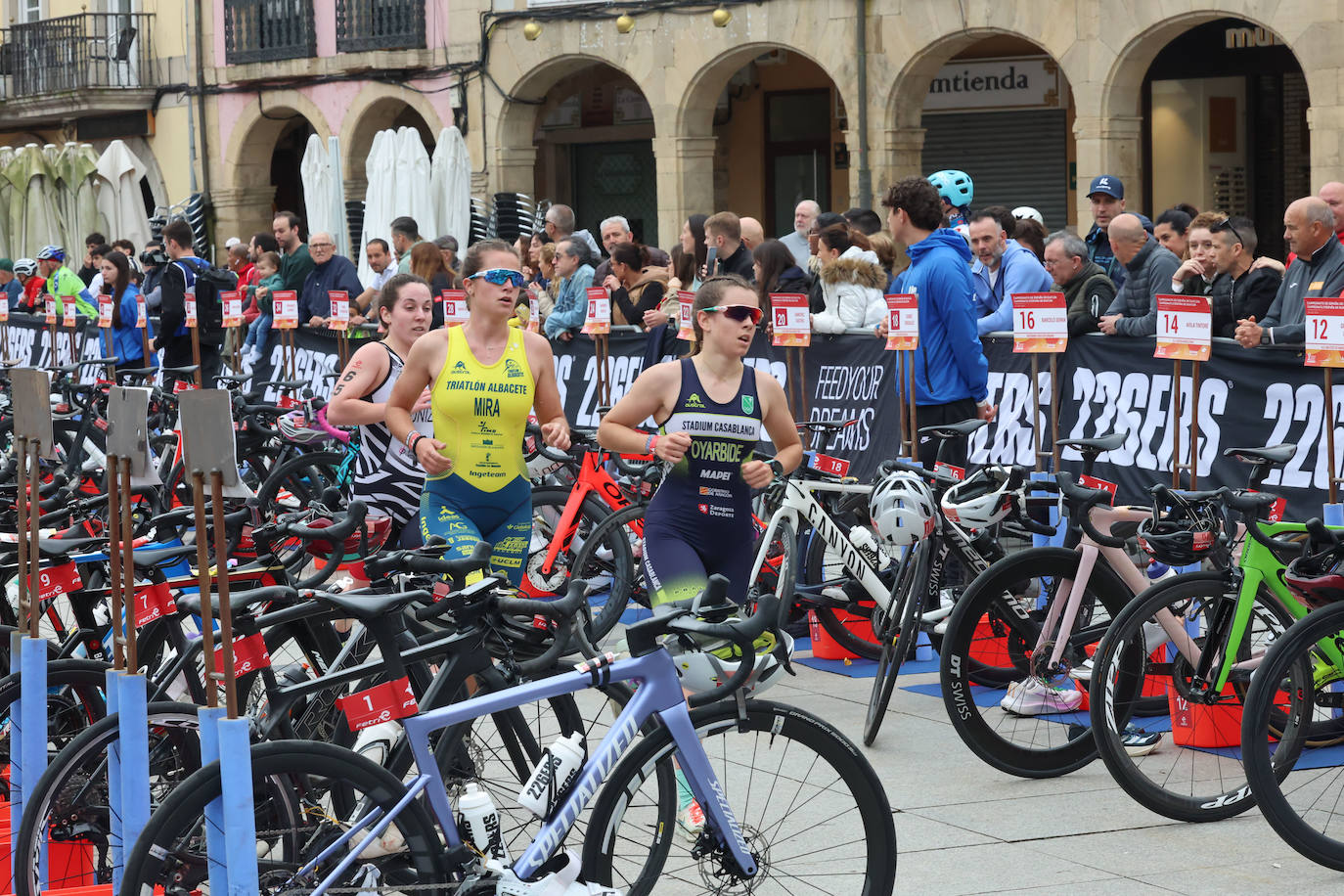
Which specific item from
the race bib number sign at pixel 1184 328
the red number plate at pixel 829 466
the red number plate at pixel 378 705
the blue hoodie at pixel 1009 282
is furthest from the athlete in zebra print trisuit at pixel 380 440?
the blue hoodie at pixel 1009 282

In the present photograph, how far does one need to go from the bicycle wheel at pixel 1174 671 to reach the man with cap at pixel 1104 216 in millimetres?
5520

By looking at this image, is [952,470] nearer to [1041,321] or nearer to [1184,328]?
[1184,328]

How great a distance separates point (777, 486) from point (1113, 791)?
2304mm

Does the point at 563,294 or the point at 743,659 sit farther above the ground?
the point at 563,294

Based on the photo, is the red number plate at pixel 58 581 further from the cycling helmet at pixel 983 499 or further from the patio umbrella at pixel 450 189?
the patio umbrella at pixel 450 189

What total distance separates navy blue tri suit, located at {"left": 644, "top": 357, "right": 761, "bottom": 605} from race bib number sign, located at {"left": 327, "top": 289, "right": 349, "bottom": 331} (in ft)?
26.8

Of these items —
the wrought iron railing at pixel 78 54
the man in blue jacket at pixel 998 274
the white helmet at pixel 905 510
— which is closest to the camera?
the white helmet at pixel 905 510

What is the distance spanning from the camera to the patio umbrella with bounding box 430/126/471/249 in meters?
19.0

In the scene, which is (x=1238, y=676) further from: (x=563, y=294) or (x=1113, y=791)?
(x=563, y=294)

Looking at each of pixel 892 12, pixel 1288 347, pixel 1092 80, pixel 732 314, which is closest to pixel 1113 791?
pixel 732 314

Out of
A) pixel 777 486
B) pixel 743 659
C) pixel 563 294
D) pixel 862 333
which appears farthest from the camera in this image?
pixel 563 294

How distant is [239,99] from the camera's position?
29266mm

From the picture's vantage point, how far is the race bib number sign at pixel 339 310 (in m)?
13.8

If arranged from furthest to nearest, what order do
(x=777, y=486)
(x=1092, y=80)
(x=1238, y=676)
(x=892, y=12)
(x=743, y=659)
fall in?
(x=892, y=12), (x=1092, y=80), (x=777, y=486), (x=1238, y=676), (x=743, y=659)
